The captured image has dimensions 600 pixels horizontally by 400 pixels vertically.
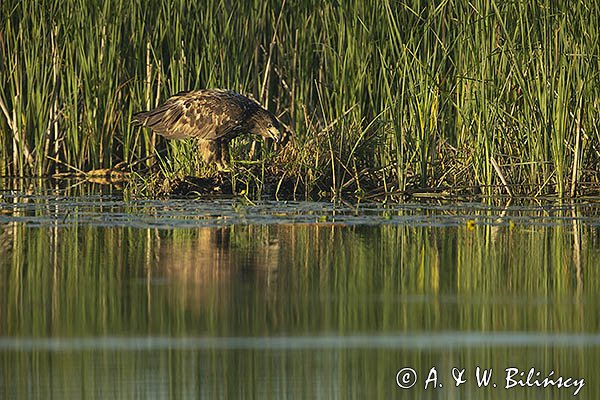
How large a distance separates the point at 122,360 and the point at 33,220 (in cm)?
459

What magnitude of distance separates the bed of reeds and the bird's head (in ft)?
0.59

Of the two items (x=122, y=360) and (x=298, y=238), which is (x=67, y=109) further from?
(x=122, y=360)

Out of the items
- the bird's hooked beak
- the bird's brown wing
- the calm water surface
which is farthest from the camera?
the bird's hooked beak

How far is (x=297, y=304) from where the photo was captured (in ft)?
18.4

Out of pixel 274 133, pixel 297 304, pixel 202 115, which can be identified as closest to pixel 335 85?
pixel 274 133

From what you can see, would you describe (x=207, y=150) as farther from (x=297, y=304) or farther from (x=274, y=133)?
(x=297, y=304)

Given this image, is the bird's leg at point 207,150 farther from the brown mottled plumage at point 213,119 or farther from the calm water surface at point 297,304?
the calm water surface at point 297,304

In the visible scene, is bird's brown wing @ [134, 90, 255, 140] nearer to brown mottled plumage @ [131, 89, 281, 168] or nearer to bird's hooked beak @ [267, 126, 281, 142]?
brown mottled plumage @ [131, 89, 281, 168]

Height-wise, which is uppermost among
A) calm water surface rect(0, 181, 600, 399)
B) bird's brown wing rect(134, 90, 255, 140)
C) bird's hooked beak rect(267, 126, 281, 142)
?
bird's brown wing rect(134, 90, 255, 140)

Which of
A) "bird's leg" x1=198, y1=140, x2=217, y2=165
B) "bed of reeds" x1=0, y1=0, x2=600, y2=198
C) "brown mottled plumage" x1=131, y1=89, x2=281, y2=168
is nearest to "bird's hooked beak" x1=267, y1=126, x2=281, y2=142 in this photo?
"brown mottled plumage" x1=131, y1=89, x2=281, y2=168

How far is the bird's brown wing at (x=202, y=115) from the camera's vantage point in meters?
11.4

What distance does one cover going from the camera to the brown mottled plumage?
11.4m

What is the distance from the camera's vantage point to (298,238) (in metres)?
8.02

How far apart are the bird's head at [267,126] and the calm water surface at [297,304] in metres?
2.30
